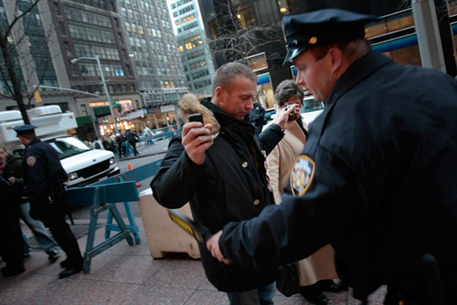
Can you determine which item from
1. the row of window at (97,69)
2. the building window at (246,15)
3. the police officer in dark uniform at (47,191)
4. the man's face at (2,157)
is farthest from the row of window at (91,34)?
the police officer in dark uniform at (47,191)

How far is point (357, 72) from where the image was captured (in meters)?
1.05

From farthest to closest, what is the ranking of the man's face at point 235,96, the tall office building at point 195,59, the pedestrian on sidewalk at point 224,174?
the tall office building at point 195,59
the man's face at point 235,96
the pedestrian on sidewalk at point 224,174

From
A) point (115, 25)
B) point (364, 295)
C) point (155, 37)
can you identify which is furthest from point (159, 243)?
point (155, 37)

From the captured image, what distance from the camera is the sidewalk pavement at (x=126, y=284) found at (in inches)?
124

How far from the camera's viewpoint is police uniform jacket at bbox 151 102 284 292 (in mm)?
1625

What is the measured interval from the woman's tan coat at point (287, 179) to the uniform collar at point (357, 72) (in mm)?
1697

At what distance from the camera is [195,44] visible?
351 feet

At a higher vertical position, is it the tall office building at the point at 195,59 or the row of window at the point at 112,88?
the tall office building at the point at 195,59

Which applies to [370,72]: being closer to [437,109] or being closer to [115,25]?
[437,109]

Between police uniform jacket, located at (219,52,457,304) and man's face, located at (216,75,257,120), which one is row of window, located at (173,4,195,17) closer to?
man's face, located at (216,75,257,120)

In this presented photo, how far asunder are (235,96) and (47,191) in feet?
11.4

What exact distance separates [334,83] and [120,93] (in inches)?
2476

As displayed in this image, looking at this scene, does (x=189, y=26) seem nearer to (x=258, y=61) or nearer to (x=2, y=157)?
(x=258, y=61)

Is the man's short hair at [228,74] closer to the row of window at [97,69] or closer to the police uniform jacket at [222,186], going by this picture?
the police uniform jacket at [222,186]
